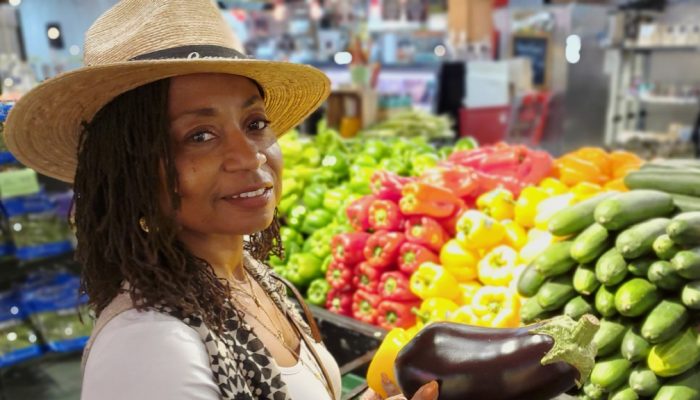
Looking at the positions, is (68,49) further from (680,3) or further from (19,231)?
(680,3)

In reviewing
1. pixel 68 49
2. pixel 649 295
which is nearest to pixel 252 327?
pixel 649 295

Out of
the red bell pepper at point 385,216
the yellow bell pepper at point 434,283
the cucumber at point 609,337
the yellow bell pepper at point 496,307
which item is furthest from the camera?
the red bell pepper at point 385,216

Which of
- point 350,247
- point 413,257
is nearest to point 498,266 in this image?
point 413,257

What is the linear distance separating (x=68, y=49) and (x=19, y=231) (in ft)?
13.0

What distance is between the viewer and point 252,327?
3.63ft

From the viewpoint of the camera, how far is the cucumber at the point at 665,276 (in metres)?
1.64

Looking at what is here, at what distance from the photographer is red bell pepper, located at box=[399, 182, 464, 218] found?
2559 millimetres

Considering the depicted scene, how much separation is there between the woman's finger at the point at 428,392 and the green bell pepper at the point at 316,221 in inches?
78.7

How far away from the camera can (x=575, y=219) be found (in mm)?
1964

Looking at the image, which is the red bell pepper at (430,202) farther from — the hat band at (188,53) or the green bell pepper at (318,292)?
the hat band at (188,53)

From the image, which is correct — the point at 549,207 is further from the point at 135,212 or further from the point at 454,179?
the point at 135,212

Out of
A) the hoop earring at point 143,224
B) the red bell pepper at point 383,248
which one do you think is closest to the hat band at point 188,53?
the hoop earring at point 143,224

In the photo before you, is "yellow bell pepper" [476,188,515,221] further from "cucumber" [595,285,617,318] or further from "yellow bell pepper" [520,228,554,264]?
"cucumber" [595,285,617,318]

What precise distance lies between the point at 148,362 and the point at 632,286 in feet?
4.51
